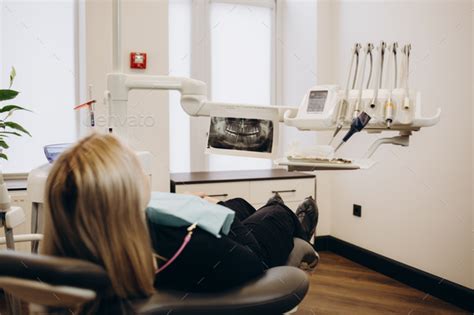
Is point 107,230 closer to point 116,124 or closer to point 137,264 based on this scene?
point 137,264

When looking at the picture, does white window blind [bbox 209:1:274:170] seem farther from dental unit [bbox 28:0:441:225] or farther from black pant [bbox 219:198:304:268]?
dental unit [bbox 28:0:441:225]

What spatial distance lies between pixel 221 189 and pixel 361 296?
98 cm

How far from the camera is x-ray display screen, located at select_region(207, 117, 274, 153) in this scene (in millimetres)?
1476

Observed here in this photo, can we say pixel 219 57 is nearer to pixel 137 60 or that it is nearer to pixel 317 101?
pixel 137 60

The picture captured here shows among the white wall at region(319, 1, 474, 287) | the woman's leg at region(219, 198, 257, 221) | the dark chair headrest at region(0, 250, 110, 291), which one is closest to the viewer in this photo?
the dark chair headrest at region(0, 250, 110, 291)

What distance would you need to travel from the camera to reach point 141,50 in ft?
9.14

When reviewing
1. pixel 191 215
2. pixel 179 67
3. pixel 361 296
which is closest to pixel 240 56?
pixel 179 67

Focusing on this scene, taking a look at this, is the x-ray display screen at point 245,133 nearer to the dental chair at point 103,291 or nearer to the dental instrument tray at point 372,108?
the dental instrument tray at point 372,108

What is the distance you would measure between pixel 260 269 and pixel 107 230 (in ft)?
1.39

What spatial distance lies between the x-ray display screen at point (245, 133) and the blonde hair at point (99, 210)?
62 cm

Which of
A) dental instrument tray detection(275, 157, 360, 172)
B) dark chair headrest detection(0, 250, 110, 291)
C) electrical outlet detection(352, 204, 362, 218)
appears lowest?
electrical outlet detection(352, 204, 362, 218)

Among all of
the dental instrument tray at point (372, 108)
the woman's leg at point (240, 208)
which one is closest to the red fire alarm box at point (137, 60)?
the woman's leg at point (240, 208)

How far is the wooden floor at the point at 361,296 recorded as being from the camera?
7.72 feet

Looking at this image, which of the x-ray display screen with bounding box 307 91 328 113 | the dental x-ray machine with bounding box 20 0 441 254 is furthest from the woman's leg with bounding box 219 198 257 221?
the x-ray display screen with bounding box 307 91 328 113
